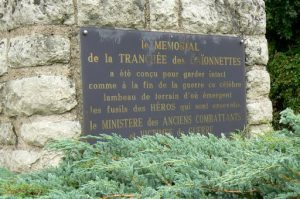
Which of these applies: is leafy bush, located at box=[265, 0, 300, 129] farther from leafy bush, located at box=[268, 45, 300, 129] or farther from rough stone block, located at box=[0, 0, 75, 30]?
rough stone block, located at box=[0, 0, 75, 30]

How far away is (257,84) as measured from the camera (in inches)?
146

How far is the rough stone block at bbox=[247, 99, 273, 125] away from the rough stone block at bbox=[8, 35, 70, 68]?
4.95ft

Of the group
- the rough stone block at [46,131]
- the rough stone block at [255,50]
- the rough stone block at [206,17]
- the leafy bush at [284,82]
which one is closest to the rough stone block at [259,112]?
the rough stone block at [255,50]

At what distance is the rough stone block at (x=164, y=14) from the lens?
3.20 metres

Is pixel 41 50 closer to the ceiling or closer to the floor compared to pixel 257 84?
closer to the ceiling

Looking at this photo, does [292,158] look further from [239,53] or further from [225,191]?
[239,53]

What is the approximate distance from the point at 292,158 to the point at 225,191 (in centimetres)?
20

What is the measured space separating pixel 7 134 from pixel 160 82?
996 millimetres

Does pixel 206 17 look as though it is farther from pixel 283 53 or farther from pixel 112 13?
pixel 283 53

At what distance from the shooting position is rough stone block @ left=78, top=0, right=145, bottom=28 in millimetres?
2902

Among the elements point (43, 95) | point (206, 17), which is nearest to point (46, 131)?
point (43, 95)

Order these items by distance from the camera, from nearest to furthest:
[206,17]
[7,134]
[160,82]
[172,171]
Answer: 1. [172,171]
2. [7,134]
3. [160,82]
4. [206,17]

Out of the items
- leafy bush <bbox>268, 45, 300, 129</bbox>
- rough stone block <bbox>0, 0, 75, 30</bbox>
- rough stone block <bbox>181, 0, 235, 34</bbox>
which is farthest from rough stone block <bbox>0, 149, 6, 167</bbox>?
leafy bush <bbox>268, 45, 300, 129</bbox>

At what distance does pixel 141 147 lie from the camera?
179 cm
